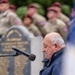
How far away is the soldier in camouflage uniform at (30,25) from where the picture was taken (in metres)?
10.7

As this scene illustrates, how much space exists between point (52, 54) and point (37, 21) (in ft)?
19.6

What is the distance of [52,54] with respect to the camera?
200 inches

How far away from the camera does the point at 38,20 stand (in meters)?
11.0

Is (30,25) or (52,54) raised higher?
(30,25)

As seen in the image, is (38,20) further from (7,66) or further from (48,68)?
(48,68)

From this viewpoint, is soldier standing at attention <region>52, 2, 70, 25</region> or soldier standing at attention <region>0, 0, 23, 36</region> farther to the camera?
soldier standing at attention <region>52, 2, 70, 25</region>

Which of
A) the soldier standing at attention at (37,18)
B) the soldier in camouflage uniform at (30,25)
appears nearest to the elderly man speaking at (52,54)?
the soldier in camouflage uniform at (30,25)

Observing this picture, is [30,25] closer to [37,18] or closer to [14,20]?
[37,18]

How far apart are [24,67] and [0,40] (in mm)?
767

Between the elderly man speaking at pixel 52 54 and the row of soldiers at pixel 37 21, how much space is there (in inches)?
202

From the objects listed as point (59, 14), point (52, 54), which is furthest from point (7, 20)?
point (52, 54)

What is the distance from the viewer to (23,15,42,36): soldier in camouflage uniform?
1070 centimetres

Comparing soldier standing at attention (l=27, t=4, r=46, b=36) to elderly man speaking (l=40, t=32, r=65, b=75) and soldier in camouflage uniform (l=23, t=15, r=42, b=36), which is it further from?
elderly man speaking (l=40, t=32, r=65, b=75)

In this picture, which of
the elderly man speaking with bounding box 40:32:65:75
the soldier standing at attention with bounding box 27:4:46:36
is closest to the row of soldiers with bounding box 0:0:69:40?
the soldier standing at attention with bounding box 27:4:46:36
